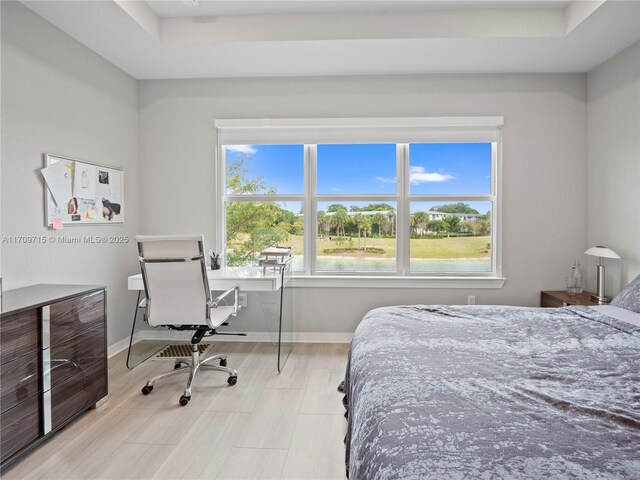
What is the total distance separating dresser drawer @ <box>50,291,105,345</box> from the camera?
2182 millimetres

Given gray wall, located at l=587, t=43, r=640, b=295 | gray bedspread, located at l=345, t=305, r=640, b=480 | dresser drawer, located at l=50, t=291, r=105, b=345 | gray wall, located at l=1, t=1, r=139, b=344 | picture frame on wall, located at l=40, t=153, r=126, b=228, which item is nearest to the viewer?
gray bedspread, located at l=345, t=305, r=640, b=480

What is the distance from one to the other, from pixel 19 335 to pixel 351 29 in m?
2.85

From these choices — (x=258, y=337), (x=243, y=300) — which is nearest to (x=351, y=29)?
(x=243, y=300)

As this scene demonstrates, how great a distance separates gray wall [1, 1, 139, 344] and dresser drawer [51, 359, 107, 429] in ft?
2.47

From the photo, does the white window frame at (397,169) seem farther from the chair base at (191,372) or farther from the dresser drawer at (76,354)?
the dresser drawer at (76,354)

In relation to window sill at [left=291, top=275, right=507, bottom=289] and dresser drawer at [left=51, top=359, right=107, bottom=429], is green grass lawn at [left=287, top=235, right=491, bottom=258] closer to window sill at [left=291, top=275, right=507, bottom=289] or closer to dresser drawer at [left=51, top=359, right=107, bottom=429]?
window sill at [left=291, top=275, right=507, bottom=289]

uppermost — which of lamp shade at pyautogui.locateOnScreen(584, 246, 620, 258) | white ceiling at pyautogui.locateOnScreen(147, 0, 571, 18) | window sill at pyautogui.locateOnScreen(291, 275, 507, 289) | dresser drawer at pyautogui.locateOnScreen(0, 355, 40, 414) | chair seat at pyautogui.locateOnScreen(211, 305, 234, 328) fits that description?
white ceiling at pyautogui.locateOnScreen(147, 0, 571, 18)

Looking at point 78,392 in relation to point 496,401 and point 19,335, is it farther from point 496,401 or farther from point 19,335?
point 496,401

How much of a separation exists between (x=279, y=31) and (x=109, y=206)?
2017mm

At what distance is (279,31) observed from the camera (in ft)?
10.0

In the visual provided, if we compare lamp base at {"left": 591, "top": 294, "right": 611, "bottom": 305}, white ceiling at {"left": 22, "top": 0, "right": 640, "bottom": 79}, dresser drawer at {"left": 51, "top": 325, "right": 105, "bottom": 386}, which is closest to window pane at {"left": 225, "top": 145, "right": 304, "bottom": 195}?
white ceiling at {"left": 22, "top": 0, "right": 640, "bottom": 79}

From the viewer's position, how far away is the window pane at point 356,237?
156 inches

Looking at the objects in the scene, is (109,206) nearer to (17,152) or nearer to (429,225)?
(17,152)

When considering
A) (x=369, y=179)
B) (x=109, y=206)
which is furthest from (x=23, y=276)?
(x=369, y=179)
